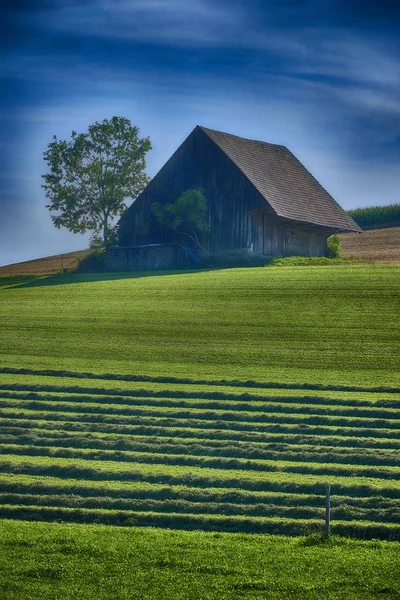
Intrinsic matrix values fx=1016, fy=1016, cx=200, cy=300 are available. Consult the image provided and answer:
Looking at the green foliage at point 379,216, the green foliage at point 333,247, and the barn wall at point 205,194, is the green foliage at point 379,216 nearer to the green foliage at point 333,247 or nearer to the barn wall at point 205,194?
the green foliage at point 333,247

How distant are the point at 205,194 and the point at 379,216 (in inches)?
1118

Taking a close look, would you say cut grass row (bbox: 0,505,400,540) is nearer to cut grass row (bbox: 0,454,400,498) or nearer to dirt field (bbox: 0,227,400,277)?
cut grass row (bbox: 0,454,400,498)

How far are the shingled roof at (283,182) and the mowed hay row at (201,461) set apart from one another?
31.4m

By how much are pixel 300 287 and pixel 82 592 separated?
28.9 metres

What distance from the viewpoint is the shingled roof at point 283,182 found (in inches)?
2279

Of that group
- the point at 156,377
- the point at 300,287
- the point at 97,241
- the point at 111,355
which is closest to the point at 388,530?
the point at 156,377

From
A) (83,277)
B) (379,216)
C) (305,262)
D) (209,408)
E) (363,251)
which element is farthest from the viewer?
(379,216)

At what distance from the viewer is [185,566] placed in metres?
15.8

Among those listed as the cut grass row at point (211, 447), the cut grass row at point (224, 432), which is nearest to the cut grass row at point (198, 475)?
the cut grass row at point (211, 447)

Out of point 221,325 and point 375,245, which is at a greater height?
point 375,245

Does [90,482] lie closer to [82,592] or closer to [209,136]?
[82,592]

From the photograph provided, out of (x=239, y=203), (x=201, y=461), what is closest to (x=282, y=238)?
(x=239, y=203)

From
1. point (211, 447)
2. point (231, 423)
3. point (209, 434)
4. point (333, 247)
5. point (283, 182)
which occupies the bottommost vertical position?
point (211, 447)

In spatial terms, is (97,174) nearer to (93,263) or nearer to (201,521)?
(93,263)
